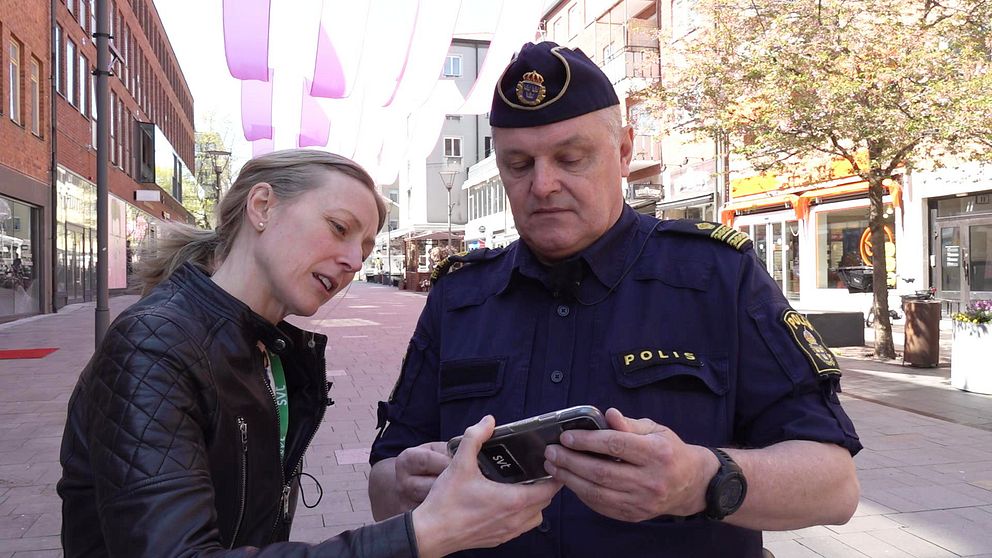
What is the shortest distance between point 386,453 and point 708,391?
33.5 inches

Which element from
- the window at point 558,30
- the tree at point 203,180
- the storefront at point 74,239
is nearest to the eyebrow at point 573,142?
the storefront at point 74,239

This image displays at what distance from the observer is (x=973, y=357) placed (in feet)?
29.8

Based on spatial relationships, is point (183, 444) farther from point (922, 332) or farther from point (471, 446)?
point (922, 332)

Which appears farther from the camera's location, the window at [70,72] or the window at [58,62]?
the window at [70,72]

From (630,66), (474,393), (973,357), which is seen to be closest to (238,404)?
(474,393)

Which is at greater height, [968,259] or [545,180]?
[968,259]

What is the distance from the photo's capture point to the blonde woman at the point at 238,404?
51.2 inches

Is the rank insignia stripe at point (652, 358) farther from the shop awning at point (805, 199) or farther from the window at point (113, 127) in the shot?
the window at point (113, 127)

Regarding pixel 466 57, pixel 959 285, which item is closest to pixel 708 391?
pixel 959 285

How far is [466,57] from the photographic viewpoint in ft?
193

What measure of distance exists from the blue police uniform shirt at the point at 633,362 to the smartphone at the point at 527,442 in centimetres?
41

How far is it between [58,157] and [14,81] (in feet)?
11.6

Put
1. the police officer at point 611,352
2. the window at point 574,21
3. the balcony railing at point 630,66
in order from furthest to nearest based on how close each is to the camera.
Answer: the window at point 574,21
the balcony railing at point 630,66
the police officer at point 611,352

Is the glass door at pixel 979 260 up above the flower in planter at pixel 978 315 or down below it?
above
